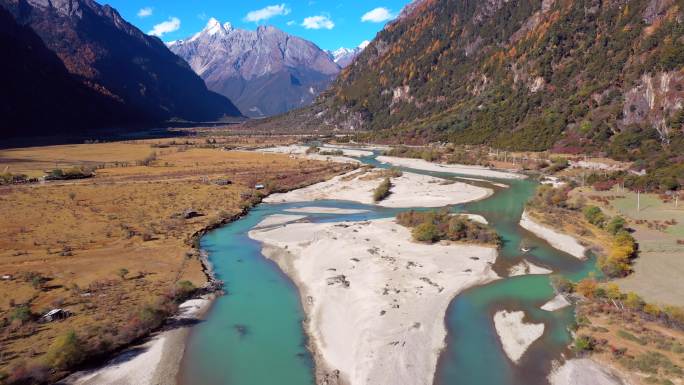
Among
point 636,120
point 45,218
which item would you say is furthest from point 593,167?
point 45,218

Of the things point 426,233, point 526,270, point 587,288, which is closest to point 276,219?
point 426,233

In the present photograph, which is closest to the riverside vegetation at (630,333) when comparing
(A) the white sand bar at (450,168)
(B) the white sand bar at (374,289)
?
(B) the white sand bar at (374,289)

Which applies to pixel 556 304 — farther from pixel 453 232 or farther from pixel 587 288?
pixel 453 232

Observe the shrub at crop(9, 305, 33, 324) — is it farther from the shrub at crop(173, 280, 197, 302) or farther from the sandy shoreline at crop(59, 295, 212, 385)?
the shrub at crop(173, 280, 197, 302)

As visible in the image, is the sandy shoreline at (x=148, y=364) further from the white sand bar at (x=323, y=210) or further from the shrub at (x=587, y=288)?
the white sand bar at (x=323, y=210)

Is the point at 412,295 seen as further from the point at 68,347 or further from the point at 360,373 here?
the point at 68,347

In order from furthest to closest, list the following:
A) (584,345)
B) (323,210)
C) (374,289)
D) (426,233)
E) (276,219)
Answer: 1. (323,210)
2. (276,219)
3. (426,233)
4. (374,289)
5. (584,345)
